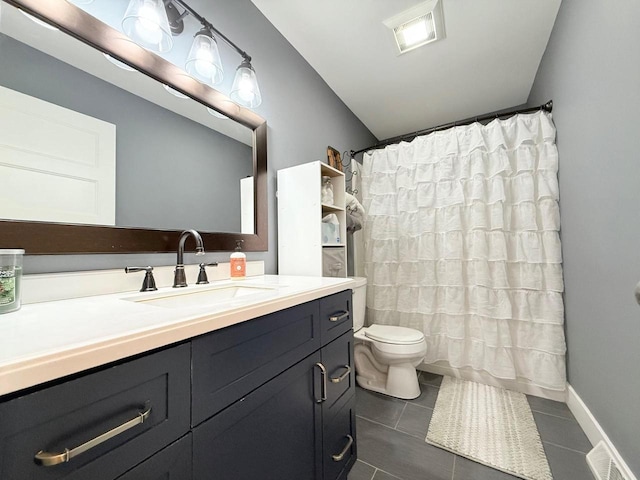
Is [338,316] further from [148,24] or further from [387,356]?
[148,24]

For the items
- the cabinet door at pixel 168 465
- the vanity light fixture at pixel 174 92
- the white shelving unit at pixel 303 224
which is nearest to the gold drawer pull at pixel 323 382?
the cabinet door at pixel 168 465

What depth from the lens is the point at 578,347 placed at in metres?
1.51

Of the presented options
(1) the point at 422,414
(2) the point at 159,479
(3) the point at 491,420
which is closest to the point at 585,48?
(3) the point at 491,420

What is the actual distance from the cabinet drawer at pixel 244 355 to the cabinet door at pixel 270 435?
0.03 metres

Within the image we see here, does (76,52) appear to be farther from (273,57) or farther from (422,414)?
(422,414)

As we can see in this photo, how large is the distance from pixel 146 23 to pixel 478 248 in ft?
7.17

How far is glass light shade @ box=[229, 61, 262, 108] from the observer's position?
135 centimetres

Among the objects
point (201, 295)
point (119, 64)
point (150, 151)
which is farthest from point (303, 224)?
point (119, 64)

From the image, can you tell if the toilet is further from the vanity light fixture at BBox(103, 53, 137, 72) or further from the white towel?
the vanity light fixture at BBox(103, 53, 137, 72)

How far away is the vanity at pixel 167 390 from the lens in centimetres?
35

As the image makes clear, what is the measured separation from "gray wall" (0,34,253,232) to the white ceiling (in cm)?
100

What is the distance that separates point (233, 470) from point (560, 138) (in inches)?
92.3

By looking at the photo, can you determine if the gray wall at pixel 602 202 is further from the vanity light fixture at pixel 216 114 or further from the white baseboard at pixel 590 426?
the vanity light fixture at pixel 216 114

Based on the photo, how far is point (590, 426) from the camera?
1337mm
